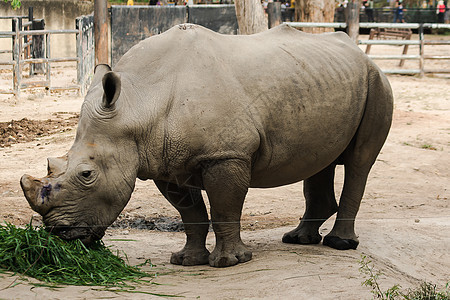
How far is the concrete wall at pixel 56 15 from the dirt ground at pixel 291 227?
36.5 feet

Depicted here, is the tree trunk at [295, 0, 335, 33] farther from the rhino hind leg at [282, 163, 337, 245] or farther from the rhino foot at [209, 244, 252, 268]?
the rhino foot at [209, 244, 252, 268]

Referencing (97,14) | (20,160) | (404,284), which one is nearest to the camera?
(404,284)

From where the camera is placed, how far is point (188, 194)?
5.96 metres

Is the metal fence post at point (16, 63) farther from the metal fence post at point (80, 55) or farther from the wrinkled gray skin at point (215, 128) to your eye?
the wrinkled gray skin at point (215, 128)

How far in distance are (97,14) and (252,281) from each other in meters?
11.5

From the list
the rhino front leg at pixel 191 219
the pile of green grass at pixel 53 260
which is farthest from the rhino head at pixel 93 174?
the rhino front leg at pixel 191 219

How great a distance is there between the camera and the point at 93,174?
5027 mm

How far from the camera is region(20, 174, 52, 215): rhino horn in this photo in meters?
4.79

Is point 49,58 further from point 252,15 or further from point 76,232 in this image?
point 76,232

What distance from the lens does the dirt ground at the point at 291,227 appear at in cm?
487

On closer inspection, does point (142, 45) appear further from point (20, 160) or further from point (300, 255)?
point (20, 160)

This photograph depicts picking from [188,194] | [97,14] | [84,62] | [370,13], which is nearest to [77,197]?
[188,194]

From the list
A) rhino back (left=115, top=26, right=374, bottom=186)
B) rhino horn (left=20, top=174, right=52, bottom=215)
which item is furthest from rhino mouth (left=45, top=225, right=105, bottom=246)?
rhino back (left=115, top=26, right=374, bottom=186)

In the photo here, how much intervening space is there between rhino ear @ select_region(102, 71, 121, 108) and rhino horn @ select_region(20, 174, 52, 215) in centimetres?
68
